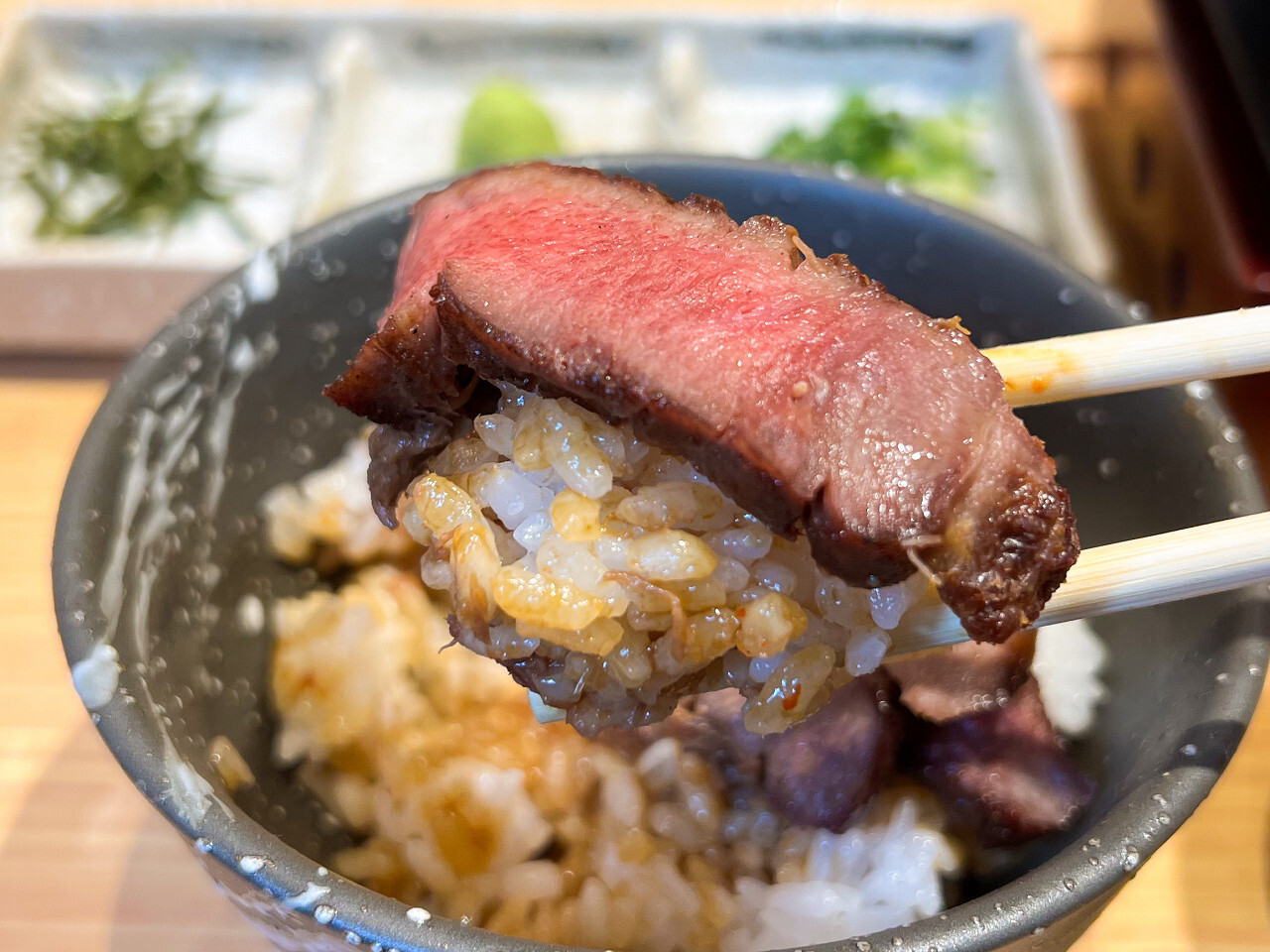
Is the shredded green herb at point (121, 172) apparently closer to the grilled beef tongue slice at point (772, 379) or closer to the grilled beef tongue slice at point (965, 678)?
→ the grilled beef tongue slice at point (772, 379)

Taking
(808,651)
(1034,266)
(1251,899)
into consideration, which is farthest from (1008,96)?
(808,651)

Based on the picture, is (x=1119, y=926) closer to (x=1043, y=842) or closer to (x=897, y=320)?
(x=1043, y=842)

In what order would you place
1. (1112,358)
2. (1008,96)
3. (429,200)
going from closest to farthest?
(1112,358)
(429,200)
(1008,96)

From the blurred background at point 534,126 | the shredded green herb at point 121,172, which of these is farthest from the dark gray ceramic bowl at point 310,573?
the shredded green herb at point 121,172

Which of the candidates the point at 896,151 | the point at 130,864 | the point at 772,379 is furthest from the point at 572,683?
the point at 896,151

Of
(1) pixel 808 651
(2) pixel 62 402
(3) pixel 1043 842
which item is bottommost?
(2) pixel 62 402

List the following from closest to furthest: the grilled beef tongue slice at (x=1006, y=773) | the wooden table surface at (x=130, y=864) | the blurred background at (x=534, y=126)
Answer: the grilled beef tongue slice at (x=1006, y=773) → the wooden table surface at (x=130, y=864) → the blurred background at (x=534, y=126)
